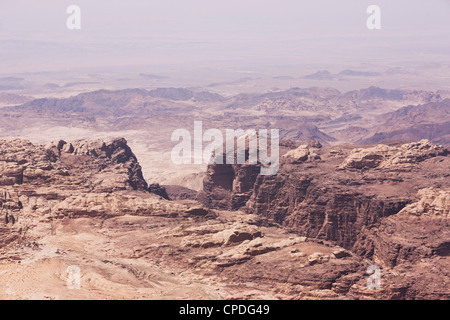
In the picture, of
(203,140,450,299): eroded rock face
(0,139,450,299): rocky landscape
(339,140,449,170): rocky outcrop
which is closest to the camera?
(0,139,450,299): rocky landscape

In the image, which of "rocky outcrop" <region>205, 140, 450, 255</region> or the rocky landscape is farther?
"rocky outcrop" <region>205, 140, 450, 255</region>

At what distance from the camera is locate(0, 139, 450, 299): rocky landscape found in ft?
100

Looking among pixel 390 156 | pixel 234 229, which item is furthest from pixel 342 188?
pixel 234 229

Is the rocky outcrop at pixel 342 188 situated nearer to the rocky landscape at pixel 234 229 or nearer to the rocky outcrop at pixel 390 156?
the rocky outcrop at pixel 390 156

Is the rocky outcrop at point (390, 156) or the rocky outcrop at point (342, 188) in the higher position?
the rocky outcrop at point (390, 156)

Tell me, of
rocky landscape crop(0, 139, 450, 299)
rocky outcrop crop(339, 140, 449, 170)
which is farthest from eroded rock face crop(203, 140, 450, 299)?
rocky landscape crop(0, 139, 450, 299)

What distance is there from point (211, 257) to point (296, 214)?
23.3m

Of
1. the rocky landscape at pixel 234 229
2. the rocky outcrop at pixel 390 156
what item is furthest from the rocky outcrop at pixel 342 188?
the rocky landscape at pixel 234 229

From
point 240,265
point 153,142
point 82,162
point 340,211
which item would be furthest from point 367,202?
point 153,142

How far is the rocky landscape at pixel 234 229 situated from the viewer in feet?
100

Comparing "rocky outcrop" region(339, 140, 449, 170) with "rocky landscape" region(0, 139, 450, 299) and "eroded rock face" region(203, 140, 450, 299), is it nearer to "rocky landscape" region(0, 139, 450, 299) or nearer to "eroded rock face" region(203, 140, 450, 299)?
"eroded rock face" region(203, 140, 450, 299)

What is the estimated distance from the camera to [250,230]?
36.2 m

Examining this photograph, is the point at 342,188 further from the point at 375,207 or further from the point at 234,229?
the point at 234,229
